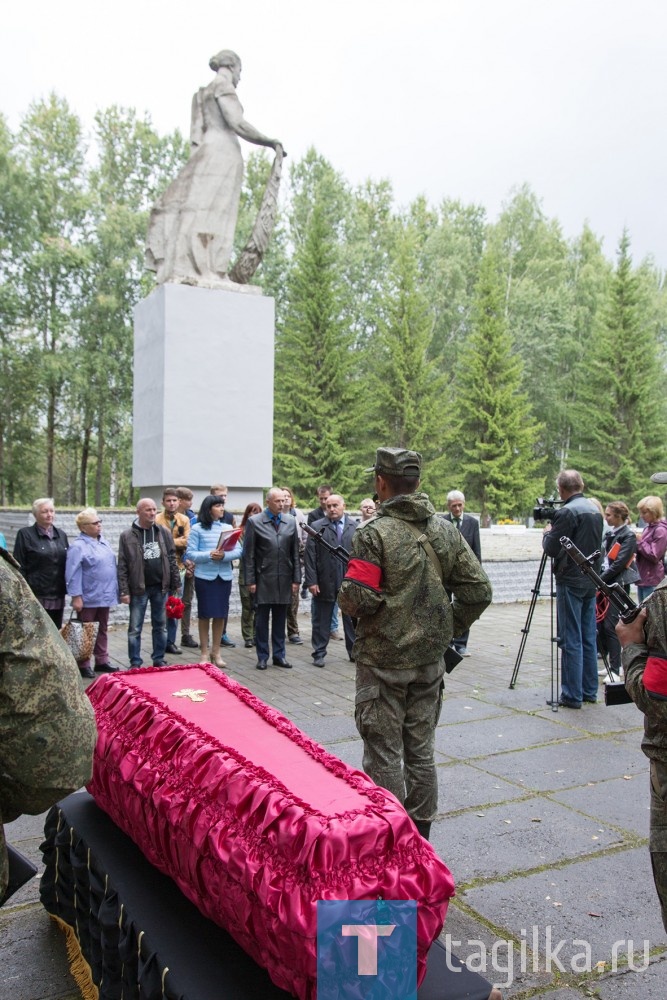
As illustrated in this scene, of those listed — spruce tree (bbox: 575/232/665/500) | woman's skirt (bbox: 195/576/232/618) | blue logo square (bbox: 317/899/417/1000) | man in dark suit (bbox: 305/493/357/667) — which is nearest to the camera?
blue logo square (bbox: 317/899/417/1000)

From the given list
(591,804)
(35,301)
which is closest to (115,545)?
(591,804)

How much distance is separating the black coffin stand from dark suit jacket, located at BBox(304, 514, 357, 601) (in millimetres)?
6046

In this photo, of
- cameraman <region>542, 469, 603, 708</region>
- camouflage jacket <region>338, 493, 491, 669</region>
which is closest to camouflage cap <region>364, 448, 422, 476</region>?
camouflage jacket <region>338, 493, 491, 669</region>

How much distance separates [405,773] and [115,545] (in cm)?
900

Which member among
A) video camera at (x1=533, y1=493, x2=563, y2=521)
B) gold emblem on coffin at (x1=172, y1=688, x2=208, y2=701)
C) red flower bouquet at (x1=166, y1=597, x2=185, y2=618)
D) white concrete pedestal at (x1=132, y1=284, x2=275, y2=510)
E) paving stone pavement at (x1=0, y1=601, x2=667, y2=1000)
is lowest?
paving stone pavement at (x1=0, y1=601, x2=667, y2=1000)

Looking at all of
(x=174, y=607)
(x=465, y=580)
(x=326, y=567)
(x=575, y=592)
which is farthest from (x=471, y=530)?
(x=465, y=580)

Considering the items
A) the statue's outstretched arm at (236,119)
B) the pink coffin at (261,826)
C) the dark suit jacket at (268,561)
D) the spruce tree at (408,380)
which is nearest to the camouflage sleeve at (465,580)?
the pink coffin at (261,826)

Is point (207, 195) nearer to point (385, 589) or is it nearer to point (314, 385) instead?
point (385, 589)

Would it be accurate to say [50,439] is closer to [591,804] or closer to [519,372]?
[519,372]

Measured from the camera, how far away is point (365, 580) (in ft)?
12.3

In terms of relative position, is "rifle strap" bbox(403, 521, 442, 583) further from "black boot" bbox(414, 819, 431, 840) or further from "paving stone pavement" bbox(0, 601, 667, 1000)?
"paving stone pavement" bbox(0, 601, 667, 1000)

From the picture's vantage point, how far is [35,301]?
1395 inches

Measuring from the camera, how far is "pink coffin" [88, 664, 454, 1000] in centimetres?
202

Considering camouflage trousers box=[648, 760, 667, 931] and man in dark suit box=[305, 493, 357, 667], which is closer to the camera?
camouflage trousers box=[648, 760, 667, 931]
